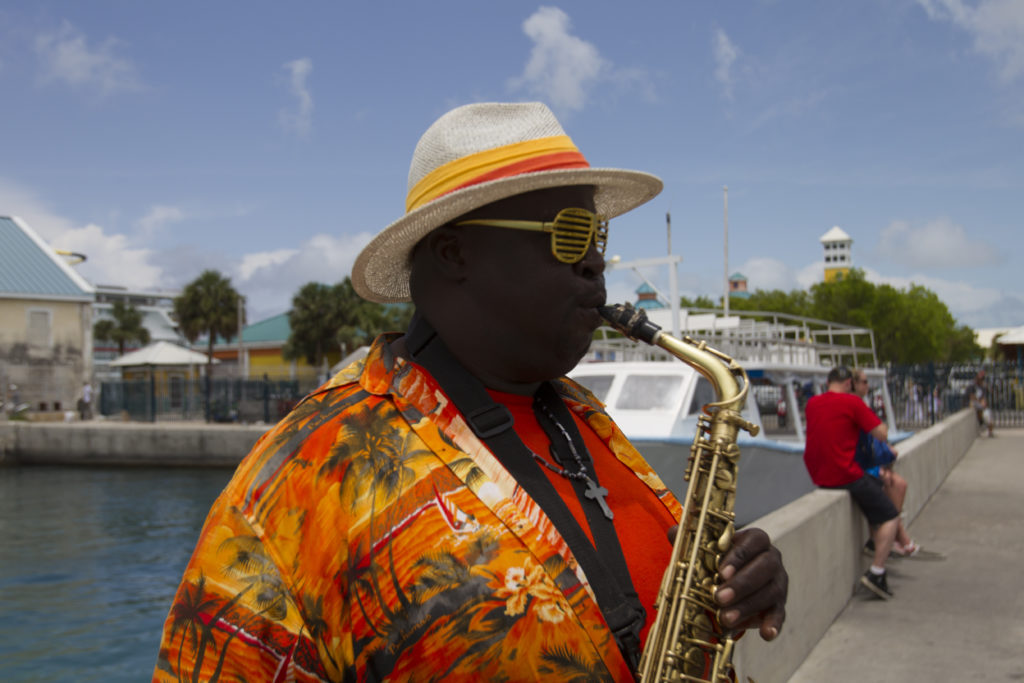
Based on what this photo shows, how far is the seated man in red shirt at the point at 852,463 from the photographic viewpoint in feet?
21.4

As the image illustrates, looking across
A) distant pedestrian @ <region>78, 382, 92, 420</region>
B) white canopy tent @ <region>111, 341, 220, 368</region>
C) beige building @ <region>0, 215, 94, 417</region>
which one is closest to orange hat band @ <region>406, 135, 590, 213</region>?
white canopy tent @ <region>111, 341, 220, 368</region>

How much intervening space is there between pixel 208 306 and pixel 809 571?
41.4 m

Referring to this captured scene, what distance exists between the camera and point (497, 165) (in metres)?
1.64

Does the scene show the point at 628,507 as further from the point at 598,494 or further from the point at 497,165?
the point at 497,165

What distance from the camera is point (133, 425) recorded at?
1092 inches

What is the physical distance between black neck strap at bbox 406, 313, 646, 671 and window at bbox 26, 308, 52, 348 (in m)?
37.3

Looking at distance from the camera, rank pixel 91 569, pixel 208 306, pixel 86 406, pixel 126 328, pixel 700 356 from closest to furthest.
A: pixel 700 356 → pixel 91 569 → pixel 86 406 → pixel 208 306 → pixel 126 328

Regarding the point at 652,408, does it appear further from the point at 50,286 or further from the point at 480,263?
the point at 50,286

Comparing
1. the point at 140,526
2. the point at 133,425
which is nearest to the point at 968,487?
the point at 140,526

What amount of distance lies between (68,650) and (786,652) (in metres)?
8.39

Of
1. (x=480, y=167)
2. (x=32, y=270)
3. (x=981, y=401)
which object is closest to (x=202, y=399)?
(x=32, y=270)

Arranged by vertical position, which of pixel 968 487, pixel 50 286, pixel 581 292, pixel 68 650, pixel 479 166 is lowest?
pixel 68 650

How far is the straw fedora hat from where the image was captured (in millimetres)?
1613

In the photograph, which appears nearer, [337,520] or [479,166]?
[337,520]
